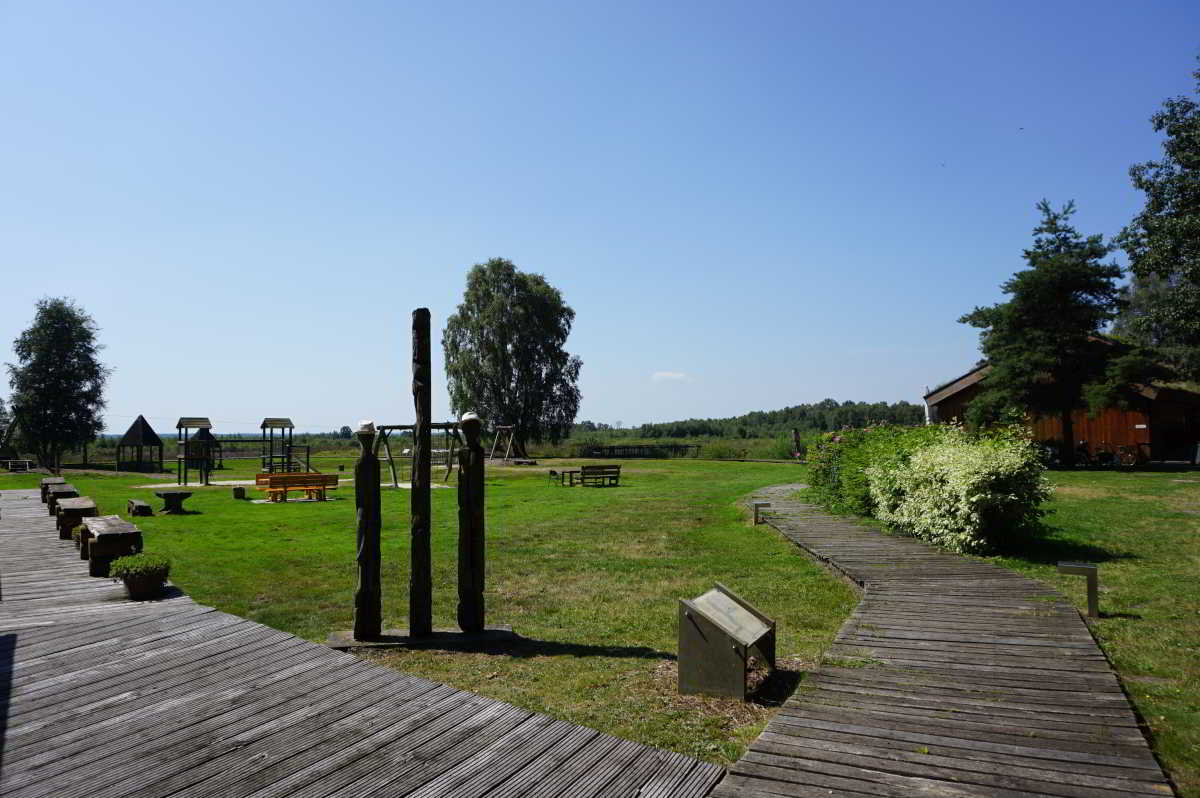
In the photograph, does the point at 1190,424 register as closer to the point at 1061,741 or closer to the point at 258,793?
the point at 1061,741

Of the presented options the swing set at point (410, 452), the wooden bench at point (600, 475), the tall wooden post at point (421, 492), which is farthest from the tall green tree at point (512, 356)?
the tall wooden post at point (421, 492)

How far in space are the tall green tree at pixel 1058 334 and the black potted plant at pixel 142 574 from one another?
32.1 meters

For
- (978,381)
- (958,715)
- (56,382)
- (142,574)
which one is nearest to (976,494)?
(958,715)

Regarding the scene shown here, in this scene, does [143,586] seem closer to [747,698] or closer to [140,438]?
[747,698]

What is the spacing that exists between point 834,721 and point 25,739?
16.3 ft

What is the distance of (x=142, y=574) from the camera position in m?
7.90

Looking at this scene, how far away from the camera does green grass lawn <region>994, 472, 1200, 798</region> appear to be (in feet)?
16.1

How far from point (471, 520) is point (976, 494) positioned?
26.1 feet

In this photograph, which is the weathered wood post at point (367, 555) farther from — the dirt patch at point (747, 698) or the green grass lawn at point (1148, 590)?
the green grass lawn at point (1148, 590)

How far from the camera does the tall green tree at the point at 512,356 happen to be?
2092 inches

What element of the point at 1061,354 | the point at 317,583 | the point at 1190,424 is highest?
the point at 1061,354

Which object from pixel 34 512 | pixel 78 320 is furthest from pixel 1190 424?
pixel 78 320

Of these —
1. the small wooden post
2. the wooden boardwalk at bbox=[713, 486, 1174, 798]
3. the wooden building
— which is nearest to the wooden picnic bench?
the wooden boardwalk at bbox=[713, 486, 1174, 798]

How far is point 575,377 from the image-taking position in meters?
57.2
